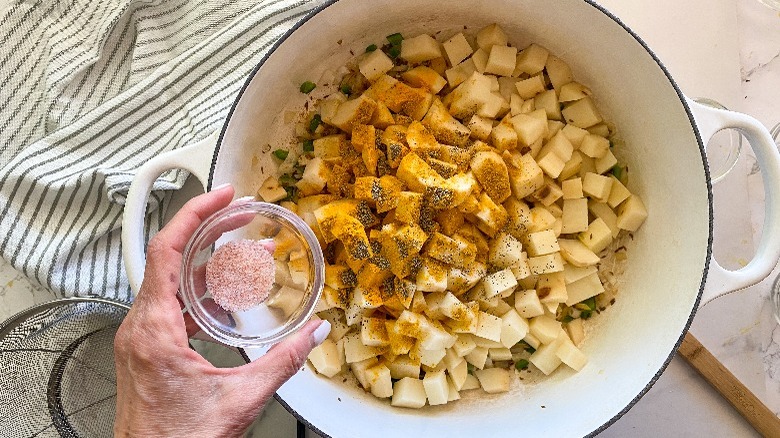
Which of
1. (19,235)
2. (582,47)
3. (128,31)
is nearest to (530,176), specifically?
(582,47)

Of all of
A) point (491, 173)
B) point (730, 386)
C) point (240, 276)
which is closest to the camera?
point (240, 276)

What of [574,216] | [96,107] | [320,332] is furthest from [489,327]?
[96,107]

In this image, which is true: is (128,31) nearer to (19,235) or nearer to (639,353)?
(19,235)

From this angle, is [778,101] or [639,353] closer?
[639,353]

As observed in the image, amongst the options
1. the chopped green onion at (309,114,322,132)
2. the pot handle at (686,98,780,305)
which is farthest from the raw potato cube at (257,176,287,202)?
the pot handle at (686,98,780,305)

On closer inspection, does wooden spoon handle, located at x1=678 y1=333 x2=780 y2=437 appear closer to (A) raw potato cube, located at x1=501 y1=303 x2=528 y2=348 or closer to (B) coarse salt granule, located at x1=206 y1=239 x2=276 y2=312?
(A) raw potato cube, located at x1=501 y1=303 x2=528 y2=348

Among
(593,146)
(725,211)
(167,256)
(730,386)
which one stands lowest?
(730,386)

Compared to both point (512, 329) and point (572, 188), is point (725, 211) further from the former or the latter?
point (512, 329)

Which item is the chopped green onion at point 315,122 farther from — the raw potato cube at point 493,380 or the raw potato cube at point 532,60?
the raw potato cube at point 493,380
